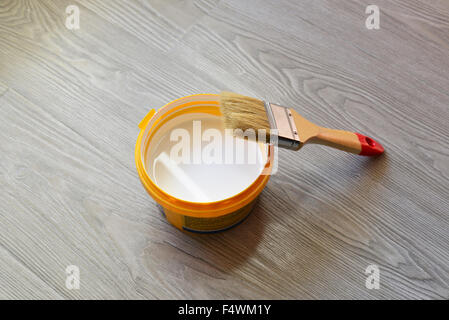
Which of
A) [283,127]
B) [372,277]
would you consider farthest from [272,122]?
[372,277]

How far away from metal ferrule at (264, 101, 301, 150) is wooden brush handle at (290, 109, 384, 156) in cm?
1

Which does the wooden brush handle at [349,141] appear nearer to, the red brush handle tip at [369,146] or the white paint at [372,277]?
the red brush handle tip at [369,146]

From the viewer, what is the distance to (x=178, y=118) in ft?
2.61

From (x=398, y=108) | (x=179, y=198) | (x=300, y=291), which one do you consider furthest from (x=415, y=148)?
(x=179, y=198)

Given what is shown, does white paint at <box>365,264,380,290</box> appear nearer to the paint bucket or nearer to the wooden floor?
the wooden floor

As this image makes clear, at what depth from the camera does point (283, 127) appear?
2.34 ft

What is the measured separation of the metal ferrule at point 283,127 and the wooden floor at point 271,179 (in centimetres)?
13

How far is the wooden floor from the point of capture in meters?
0.75

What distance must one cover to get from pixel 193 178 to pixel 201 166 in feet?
0.08

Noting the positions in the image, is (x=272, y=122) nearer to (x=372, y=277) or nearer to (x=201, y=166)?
(x=201, y=166)

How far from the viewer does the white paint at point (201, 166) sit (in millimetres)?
748
